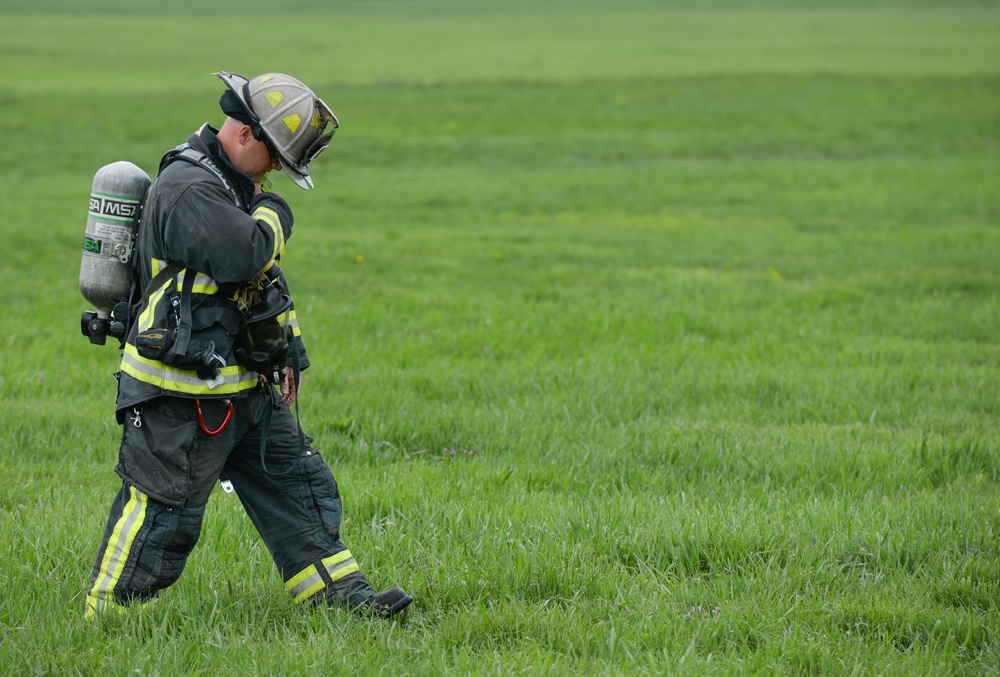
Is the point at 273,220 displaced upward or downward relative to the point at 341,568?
upward

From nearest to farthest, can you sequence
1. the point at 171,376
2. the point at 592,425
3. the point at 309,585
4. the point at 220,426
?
the point at 171,376
the point at 220,426
the point at 309,585
the point at 592,425

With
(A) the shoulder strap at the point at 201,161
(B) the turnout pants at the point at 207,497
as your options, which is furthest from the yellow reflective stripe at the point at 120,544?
(A) the shoulder strap at the point at 201,161

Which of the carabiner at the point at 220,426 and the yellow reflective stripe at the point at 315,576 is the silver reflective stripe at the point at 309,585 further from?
the carabiner at the point at 220,426

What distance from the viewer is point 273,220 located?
4027mm

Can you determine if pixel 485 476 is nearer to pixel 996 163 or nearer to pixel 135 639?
pixel 135 639

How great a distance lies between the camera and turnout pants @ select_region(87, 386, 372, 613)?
405 cm

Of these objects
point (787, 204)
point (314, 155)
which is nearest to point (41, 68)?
point (787, 204)

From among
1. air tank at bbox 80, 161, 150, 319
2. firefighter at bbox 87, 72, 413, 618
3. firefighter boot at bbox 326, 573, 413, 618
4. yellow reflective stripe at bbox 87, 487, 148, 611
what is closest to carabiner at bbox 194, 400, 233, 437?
firefighter at bbox 87, 72, 413, 618

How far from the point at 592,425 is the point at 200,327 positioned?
3.36 metres

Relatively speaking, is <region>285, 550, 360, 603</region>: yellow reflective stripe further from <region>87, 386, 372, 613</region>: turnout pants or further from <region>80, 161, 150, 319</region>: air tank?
<region>80, 161, 150, 319</region>: air tank

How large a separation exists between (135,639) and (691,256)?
34.6 feet

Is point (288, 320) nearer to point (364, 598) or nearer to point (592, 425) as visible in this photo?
point (364, 598)

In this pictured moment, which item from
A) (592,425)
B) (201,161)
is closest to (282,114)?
(201,161)

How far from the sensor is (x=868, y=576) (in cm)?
466
